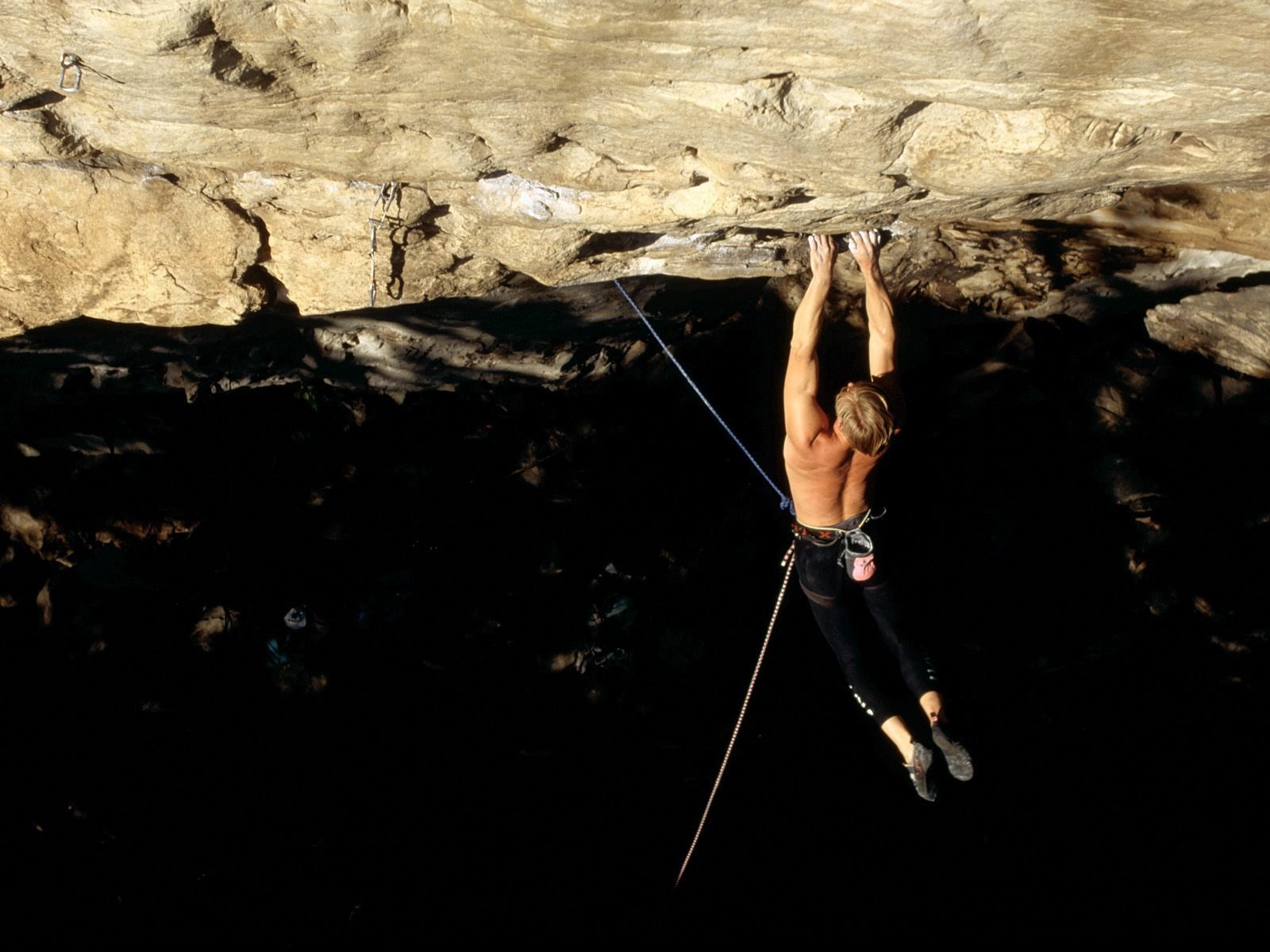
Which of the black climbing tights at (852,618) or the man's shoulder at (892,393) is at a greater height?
the man's shoulder at (892,393)

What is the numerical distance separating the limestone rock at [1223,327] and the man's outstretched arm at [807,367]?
78.1 inches

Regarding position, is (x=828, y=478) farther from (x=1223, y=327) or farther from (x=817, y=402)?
(x=1223, y=327)

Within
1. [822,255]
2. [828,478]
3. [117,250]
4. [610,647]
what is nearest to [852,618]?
[828,478]

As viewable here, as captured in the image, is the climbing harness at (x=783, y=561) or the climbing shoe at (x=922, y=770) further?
the climbing harness at (x=783, y=561)

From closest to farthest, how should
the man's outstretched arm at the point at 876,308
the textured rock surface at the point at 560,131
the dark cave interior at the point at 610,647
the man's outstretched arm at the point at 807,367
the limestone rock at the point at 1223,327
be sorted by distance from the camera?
the textured rock surface at the point at 560,131 < the man's outstretched arm at the point at 807,367 < the man's outstretched arm at the point at 876,308 < the limestone rock at the point at 1223,327 < the dark cave interior at the point at 610,647

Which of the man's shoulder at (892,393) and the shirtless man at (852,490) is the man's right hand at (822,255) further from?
the man's shoulder at (892,393)

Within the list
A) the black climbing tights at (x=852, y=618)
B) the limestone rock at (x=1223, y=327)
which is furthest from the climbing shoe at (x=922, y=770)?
the limestone rock at (x=1223, y=327)

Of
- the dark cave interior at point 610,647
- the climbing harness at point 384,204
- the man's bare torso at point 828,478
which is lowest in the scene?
the dark cave interior at point 610,647

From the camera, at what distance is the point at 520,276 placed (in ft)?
13.9

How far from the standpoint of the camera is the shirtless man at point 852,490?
2945 mm

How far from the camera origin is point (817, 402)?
121 inches

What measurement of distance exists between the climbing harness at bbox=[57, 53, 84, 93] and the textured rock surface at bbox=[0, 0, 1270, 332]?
2cm

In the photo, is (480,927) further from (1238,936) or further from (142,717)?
(1238,936)

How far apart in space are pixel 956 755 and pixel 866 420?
1338 mm
